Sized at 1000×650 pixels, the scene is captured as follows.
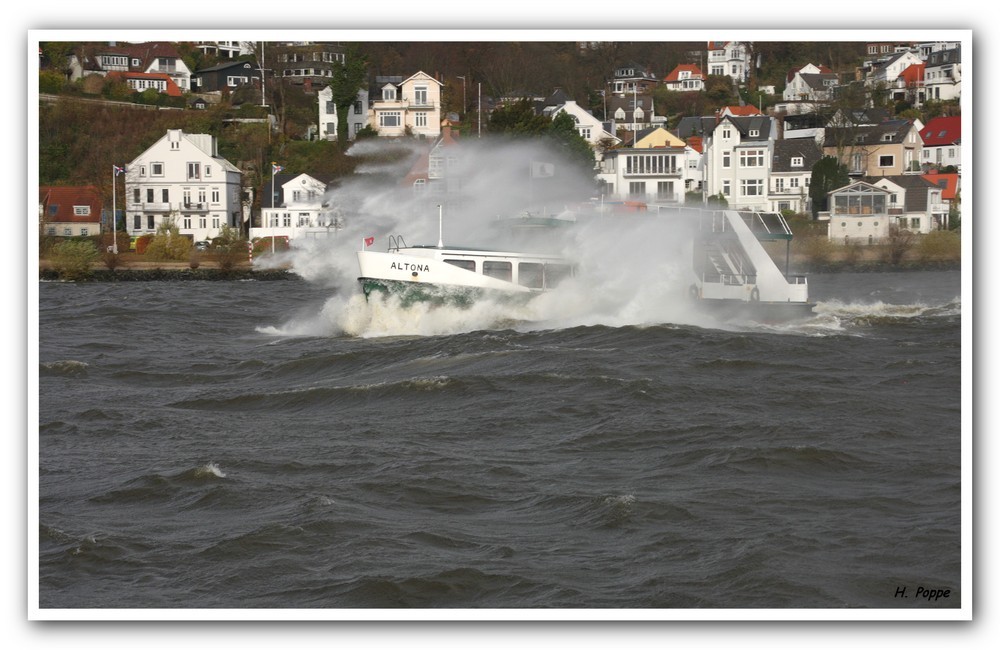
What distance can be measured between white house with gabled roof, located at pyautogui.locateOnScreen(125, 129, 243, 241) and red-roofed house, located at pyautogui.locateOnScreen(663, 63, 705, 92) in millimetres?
21853

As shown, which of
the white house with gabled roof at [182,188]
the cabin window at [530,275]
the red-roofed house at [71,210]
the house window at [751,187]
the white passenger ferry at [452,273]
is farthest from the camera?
the white house with gabled roof at [182,188]

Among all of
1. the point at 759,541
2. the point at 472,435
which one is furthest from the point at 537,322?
the point at 759,541

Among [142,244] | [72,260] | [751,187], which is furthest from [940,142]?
[142,244]

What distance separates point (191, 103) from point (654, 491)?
59.3 metres

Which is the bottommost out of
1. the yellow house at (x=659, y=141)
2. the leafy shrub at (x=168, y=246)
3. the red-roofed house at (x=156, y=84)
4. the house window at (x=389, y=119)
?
the leafy shrub at (x=168, y=246)

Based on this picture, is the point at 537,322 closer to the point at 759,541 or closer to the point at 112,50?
the point at 759,541

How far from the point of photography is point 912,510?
1209cm

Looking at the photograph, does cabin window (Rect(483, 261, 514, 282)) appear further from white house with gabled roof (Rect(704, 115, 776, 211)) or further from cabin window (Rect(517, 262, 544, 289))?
white house with gabled roof (Rect(704, 115, 776, 211))

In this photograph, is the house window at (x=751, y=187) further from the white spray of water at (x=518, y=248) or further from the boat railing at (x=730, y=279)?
the boat railing at (x=730, y=279)

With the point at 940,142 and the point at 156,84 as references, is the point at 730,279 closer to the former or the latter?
the point at 940,142

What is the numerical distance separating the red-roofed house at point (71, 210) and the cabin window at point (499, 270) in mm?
25423

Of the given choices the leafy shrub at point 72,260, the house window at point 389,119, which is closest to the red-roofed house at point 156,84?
the house window at point 389,119

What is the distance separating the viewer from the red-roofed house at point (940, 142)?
116 ft

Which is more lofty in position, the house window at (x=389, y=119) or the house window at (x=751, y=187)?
the house window at (x=389, y=119)
